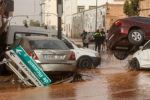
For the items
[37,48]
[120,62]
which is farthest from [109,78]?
[120,62]

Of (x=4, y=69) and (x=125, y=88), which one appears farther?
(x=4, y=69)

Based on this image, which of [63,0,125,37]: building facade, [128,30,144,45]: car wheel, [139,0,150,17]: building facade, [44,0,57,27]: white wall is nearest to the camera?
[128,30,144,45]: car wheel

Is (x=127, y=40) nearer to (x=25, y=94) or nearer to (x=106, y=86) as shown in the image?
(x=106, y=86)

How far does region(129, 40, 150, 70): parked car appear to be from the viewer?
23.4m

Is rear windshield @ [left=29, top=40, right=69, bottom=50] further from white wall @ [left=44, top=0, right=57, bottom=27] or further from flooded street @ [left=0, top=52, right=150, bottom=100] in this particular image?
white wall @ [left=44, top=0, right=57, bottom=27]

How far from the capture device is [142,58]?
2367 cm

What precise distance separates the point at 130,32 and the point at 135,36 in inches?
9.7

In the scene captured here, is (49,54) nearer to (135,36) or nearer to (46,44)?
(46,44)

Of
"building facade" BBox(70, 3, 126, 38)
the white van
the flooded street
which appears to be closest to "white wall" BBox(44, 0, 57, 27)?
"building facade" BBox(70, 3, 126, 38)

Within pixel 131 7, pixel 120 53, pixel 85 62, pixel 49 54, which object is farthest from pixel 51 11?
pixel 49 54

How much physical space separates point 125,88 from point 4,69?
6.30 metres

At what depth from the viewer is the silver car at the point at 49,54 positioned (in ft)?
57.5

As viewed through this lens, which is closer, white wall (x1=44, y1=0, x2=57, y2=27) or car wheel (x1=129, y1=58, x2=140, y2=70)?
car wheel (x1=129, y1=58, x2=140, y2=70)

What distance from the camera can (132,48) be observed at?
76.4ft
